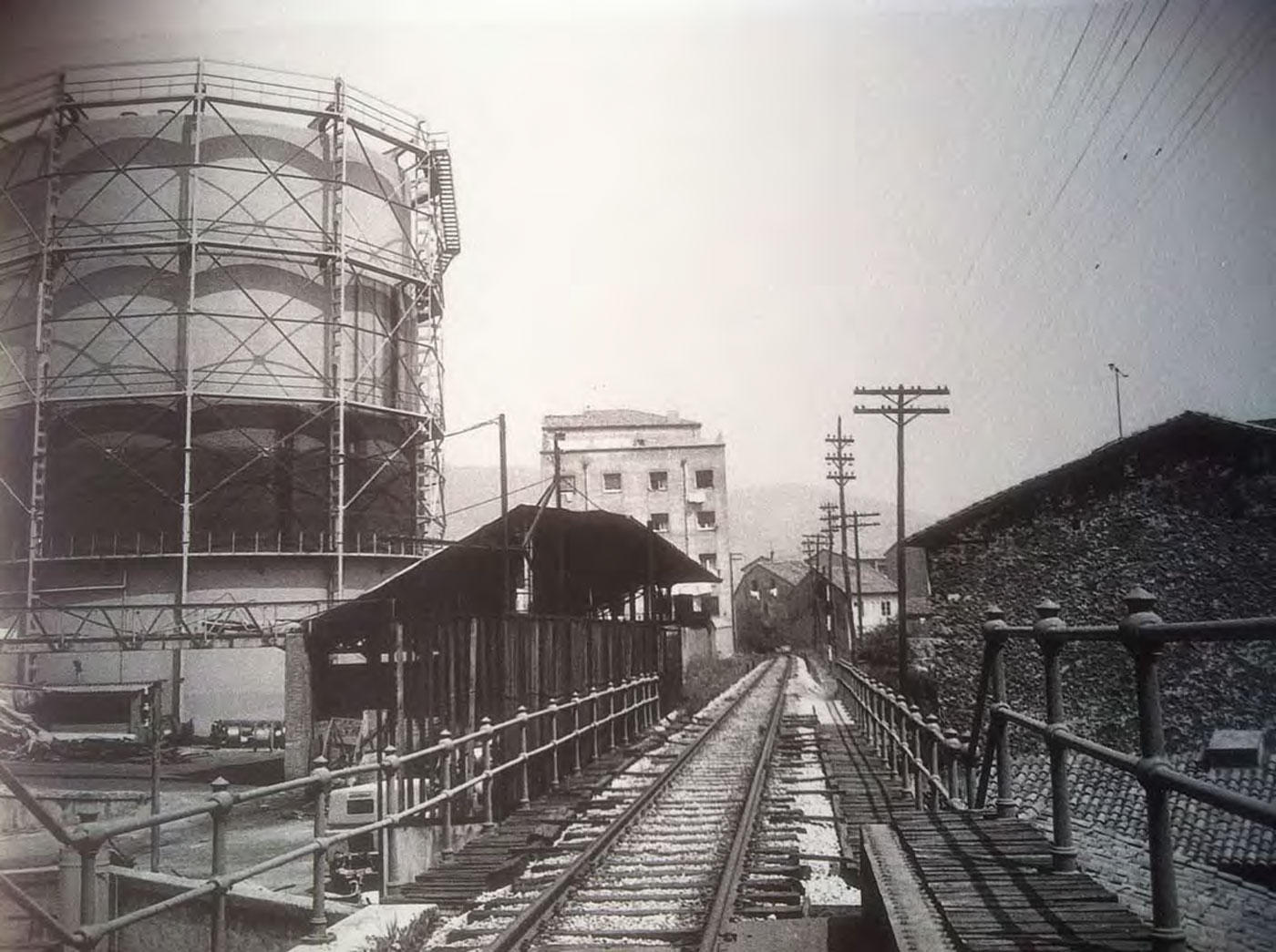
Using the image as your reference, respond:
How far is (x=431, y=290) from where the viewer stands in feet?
96.5

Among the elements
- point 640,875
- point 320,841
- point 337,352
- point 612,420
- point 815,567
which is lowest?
point 640,875

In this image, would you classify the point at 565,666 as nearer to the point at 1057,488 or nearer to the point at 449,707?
the point at 449,707

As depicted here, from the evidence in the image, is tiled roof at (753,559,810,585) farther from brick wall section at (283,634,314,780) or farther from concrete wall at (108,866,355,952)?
concrete wall at (108,866,355,952)

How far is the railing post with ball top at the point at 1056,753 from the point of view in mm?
4352

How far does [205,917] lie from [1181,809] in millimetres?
13190

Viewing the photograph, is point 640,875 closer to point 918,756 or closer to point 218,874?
point 918,756

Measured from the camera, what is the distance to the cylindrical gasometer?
77.7 ft

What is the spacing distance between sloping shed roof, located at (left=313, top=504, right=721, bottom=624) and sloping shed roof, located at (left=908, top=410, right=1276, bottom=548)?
5.34 metres

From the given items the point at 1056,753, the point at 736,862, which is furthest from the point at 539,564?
the point at 1056,753

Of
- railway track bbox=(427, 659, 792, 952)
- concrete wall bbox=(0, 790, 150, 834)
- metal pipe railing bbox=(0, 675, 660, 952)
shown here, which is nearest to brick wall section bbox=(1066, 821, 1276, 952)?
railway track bbox=(427, 659, 792, 952)

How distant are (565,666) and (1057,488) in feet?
34.7

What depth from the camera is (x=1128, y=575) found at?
60.7ft

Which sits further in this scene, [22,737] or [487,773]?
[22,737]

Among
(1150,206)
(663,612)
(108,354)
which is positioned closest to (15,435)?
(108,354)
